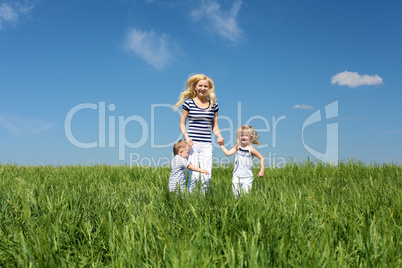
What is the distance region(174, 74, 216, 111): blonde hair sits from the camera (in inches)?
226

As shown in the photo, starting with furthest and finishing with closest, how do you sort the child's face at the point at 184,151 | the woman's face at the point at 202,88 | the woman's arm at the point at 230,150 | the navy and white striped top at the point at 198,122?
the woman's face at the point at 202,88 → the woman's arm at the point at 230,150 → the navy and white striped top at the point at 198,122 → the child's face at the point at 184,151

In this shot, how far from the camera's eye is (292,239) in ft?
8.56

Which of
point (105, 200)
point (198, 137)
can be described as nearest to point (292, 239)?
point (105, 200)

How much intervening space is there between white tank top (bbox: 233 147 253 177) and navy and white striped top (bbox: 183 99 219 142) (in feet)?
1.91

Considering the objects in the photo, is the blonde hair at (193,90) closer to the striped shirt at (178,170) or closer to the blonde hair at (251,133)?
the blonde hair at (251,133)

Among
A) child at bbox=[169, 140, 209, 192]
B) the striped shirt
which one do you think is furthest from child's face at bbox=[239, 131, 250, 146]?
the striped shirt

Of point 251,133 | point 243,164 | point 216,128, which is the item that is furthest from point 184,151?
point 251,133

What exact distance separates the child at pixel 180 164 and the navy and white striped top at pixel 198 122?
336mm

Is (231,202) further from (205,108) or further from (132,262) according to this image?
(205,108)

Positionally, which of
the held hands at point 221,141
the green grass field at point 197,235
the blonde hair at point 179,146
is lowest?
the green grass field at point 197,235

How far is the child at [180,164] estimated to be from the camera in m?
4.97

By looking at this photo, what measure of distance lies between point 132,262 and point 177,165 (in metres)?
2.84

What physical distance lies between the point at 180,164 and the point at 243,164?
109 cm

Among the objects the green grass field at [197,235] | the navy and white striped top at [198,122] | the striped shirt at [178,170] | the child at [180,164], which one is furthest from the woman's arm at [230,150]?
the green grass field at [197,235]
